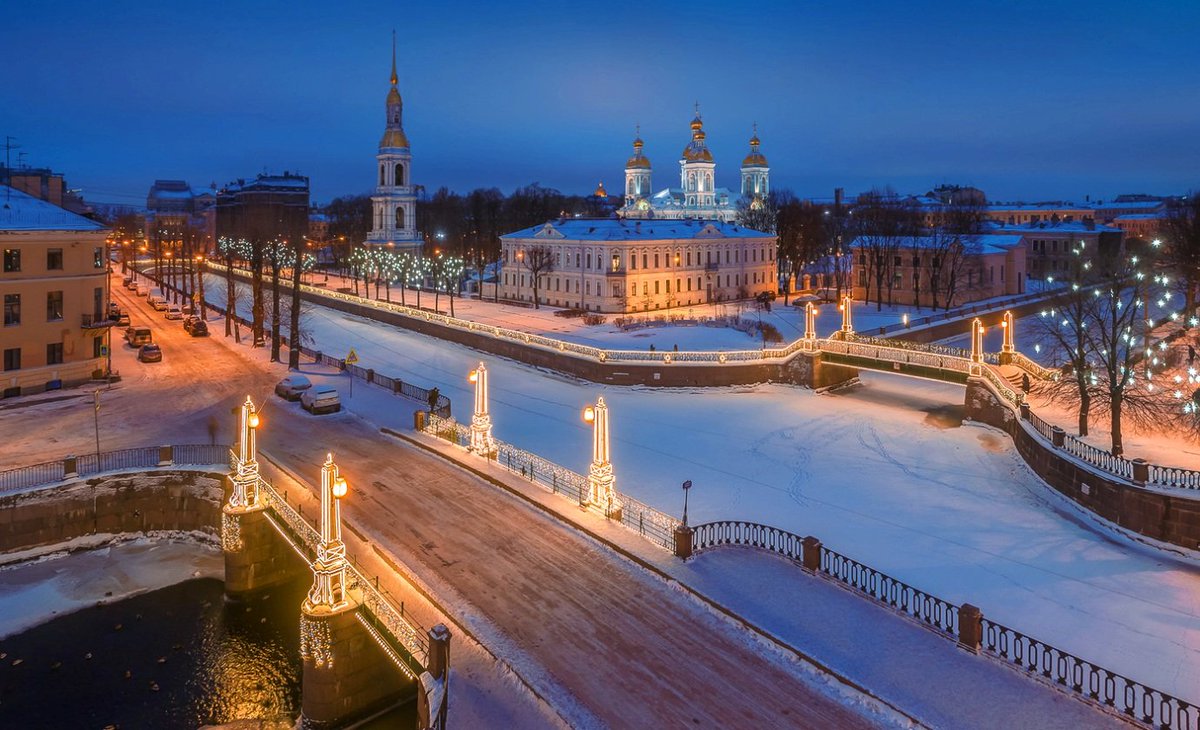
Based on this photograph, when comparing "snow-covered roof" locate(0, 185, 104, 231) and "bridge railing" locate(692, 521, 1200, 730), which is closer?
"bridge railing" locate(692, 521, 1200, 730)

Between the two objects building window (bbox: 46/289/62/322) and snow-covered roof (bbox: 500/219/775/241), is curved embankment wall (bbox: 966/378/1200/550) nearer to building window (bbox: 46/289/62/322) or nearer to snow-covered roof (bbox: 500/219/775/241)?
building window (bbox: 46/289/62/322)

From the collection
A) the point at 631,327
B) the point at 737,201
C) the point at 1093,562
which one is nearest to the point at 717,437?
the point at 1093,562

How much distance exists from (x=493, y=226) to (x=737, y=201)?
46006mm

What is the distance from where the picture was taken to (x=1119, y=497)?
2441cm

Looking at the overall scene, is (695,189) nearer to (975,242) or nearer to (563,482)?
(975,242)

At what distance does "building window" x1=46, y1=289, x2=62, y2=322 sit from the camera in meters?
36.8

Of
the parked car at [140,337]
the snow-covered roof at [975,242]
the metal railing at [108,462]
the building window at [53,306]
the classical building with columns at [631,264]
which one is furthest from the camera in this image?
the snow-covered roof at [975,242]

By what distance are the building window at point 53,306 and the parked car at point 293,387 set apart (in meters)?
11.1

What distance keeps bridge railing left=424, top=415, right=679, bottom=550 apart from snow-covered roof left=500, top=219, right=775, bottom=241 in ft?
143

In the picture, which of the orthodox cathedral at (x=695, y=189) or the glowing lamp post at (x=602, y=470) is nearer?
the glowing lamp post at (x=602, y=470)

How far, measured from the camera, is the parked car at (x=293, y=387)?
35156mm

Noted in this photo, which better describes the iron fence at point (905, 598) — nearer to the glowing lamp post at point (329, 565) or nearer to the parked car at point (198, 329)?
the glowing lamp post at point (329, 565)

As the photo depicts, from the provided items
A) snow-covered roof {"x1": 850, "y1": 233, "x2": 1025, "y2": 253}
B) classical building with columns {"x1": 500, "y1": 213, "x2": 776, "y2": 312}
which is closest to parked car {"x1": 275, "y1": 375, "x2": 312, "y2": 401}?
classical building with columns {"x1": 500, "y1": 213, "x2": 776, "y2": 312}

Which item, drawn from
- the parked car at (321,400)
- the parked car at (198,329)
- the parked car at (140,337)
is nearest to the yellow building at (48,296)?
the parked car at (140,337)
